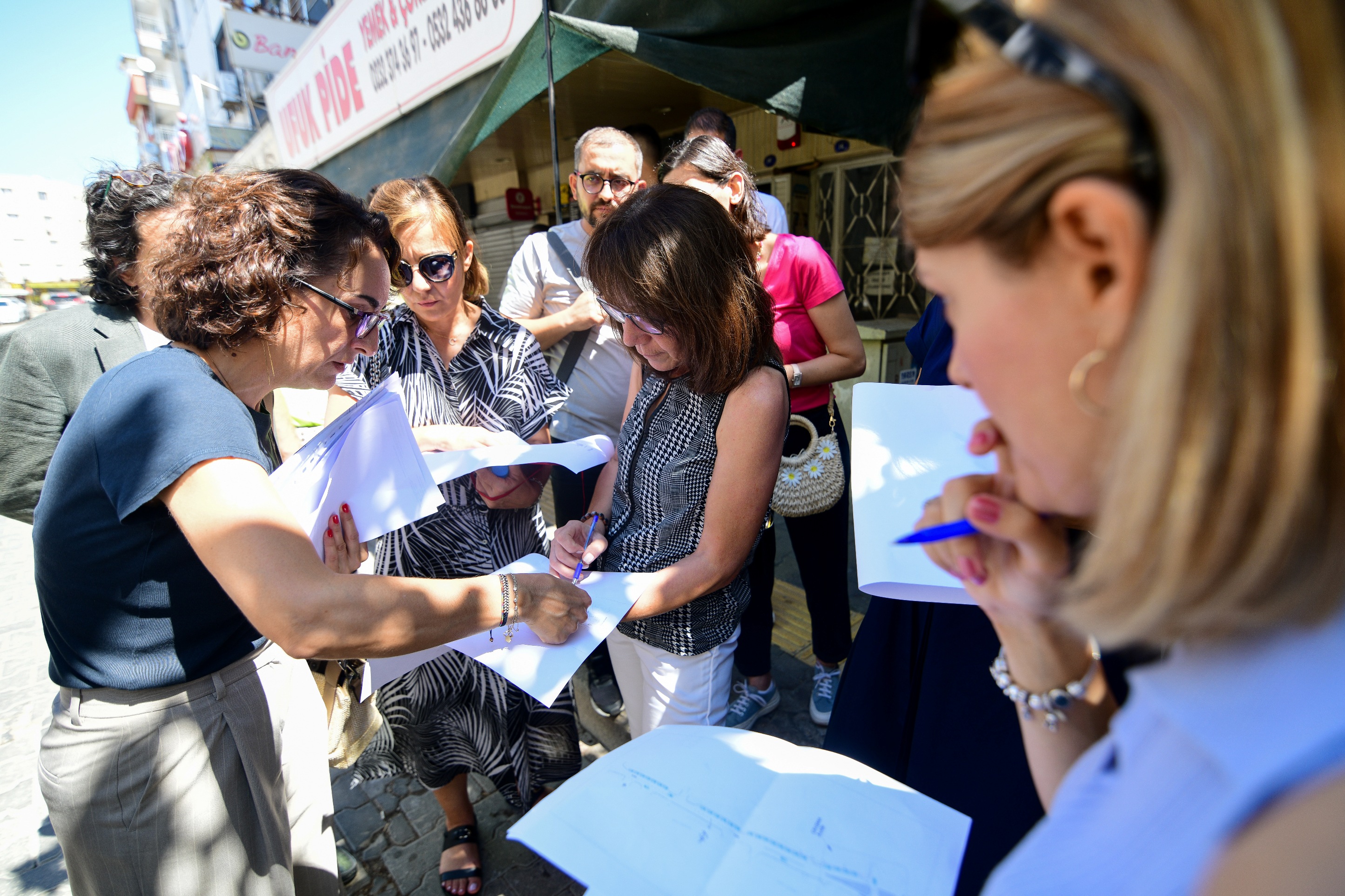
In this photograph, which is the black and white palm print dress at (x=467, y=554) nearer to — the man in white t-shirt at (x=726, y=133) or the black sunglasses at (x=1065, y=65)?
the man in white t-shirt at (x=726, y=133)

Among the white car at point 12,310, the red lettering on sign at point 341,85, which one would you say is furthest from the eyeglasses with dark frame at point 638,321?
the white car at point 12,310

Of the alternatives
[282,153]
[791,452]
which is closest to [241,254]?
[791,452]

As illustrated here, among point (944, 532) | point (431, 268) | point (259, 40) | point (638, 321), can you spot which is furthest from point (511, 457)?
point (259, 40)

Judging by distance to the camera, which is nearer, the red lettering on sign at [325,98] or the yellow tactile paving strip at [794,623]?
the yellow tactile paving strip at [794,623]

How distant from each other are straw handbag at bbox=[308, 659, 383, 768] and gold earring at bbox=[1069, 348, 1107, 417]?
1.86 metres

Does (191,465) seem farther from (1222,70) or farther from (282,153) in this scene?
(282,153)

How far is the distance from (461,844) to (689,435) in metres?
1.81

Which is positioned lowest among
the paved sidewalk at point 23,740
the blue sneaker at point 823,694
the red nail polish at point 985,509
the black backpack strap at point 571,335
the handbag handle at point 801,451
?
the paved sidewalk at point 23,740

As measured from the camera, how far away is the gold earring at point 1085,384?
477 mm

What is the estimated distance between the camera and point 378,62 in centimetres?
609

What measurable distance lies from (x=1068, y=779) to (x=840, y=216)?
6.39 m

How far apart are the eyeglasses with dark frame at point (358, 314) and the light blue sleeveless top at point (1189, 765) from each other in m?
1.59

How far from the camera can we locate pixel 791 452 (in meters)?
2.53

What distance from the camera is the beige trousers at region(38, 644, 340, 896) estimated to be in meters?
1.29
